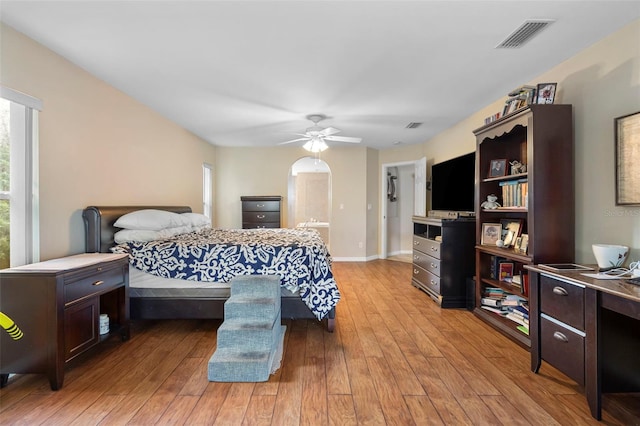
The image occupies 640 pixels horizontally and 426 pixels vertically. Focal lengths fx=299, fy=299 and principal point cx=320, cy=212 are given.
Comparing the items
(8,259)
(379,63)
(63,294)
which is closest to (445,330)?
(379,63)

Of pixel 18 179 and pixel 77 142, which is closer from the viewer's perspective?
pixel 18 179

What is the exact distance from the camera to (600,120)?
7.41 ft

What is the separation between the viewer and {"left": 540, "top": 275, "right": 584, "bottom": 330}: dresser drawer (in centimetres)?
178

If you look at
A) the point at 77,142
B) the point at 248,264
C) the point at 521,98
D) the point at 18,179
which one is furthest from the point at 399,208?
the point at 18,179

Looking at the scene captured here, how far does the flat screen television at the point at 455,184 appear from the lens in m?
3.88

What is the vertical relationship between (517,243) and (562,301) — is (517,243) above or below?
above

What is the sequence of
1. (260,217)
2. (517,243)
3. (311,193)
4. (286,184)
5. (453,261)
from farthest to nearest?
(311,193) → (286,184) → (260,217) → (453,261) → (517,243)

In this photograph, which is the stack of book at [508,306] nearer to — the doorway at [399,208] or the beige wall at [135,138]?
the beige wall at [135,138]

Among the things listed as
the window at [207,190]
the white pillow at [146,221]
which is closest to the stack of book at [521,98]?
the white pillow at [146,221]

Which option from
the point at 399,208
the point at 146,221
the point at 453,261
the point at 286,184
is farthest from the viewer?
the point at 399,208

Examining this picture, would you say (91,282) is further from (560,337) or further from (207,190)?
(207,190)

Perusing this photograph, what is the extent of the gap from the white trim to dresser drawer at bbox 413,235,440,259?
402 cm

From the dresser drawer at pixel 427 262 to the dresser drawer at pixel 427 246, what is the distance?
0.06m

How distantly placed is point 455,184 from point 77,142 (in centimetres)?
439
